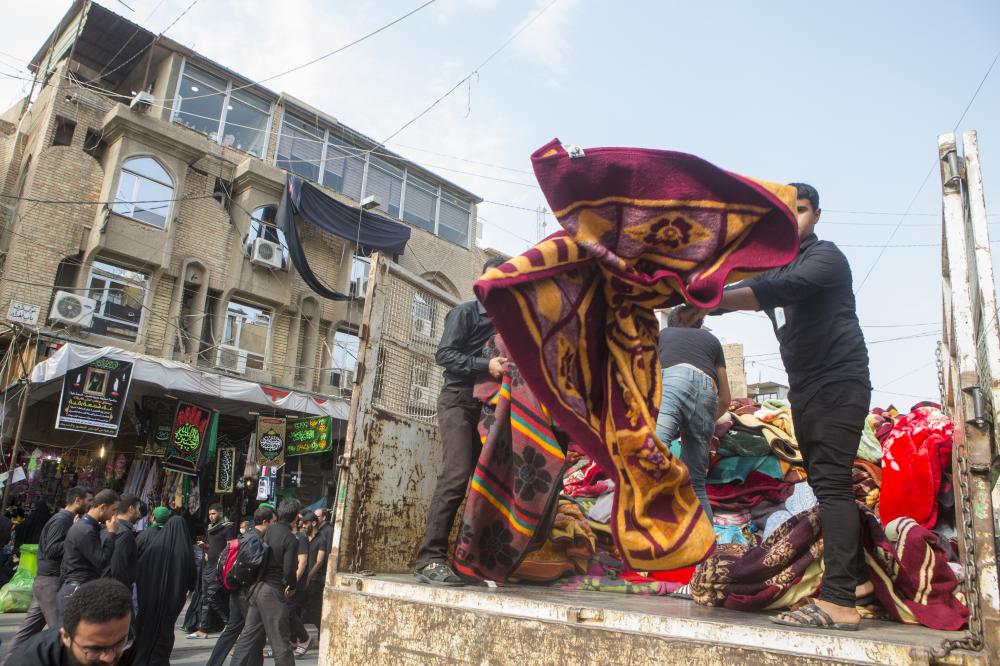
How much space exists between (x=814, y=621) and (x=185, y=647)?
8.98 meters

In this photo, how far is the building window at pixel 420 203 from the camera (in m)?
22.5

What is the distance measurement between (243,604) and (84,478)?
932 cm

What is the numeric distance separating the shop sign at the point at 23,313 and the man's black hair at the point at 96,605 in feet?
43.3

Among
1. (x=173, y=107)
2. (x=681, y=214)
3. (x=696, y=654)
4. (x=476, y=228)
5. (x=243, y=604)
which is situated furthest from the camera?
(x=476, y=228)

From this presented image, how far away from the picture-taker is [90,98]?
16.3m

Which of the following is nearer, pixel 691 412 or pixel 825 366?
pixel 825 366

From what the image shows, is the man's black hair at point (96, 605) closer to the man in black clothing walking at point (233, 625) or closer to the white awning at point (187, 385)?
the man in black clothing walking at point (233, 625)

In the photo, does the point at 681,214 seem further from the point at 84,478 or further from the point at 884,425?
the point at 84,478

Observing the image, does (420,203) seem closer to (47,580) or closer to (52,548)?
(52,548)

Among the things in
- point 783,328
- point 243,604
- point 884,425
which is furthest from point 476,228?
point 783,328

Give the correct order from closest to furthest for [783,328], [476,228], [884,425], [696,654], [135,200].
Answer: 1. [696,654]
2. [783,328]
3. [884,425]
4. [135,200]
5. [476,228]

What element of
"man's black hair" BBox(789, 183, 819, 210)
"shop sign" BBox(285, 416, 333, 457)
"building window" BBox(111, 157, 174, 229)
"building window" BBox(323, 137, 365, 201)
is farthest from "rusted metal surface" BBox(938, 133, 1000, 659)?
"building window" BBox(323, 137, 365, 201)

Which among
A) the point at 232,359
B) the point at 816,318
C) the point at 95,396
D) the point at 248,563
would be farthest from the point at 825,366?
the point at 232,359

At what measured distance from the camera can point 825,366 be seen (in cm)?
256
